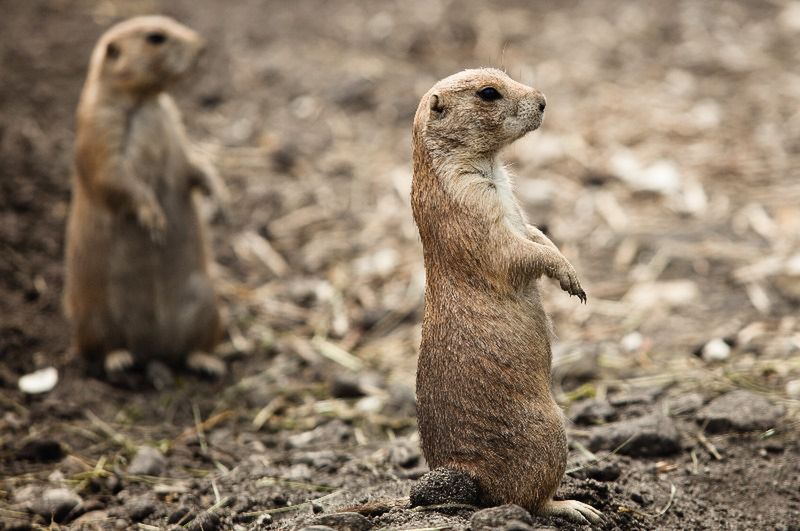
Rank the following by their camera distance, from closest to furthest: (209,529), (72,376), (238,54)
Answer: (209,529), (72,376), (238,54)

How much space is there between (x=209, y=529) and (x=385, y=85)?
682 centimetres

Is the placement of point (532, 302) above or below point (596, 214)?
above

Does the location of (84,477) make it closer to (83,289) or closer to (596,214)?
(83,289)

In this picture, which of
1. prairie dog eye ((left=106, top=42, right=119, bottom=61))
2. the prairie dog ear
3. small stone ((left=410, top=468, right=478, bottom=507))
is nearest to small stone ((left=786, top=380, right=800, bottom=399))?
small stone ((left=410, top=468, right=478, bottom=507))

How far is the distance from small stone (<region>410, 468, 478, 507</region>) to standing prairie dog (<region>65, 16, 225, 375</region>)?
3493 millimetres

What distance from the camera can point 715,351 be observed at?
611 centimetres

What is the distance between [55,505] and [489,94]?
290 cm

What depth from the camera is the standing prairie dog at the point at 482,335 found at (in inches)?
152

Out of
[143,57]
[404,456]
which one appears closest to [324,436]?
[404,456]

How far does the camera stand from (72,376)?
22.7 feet

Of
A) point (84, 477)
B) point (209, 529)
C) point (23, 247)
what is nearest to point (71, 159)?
point (23, 247)

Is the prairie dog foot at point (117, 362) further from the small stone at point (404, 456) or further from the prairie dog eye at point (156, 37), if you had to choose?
the small stone at point (404, 456)

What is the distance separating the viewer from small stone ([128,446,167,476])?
5.48 metres

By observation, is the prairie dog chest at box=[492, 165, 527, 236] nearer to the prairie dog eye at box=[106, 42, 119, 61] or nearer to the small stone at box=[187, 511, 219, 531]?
the small stone at box=[187, 511, 219, 531]
